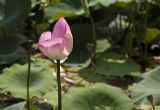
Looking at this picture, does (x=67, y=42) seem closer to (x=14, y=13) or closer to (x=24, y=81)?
(x=24, y=81)

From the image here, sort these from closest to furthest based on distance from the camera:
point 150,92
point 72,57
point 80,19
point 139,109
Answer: point 150,92 → point 139,109 → point 72,57 → point 80,19

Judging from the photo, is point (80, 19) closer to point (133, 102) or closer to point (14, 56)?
point (14, 56)

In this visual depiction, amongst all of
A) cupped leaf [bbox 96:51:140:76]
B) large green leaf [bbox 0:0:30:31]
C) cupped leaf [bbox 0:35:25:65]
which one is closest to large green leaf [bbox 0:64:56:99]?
cupped leaf [bbox 0:35:25:65]

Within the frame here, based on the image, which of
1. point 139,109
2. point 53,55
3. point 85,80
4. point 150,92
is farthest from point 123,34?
point 53,55

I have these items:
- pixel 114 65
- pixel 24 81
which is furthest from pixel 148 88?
pixel 114 65

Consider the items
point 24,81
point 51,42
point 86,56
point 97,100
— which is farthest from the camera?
point 86,56

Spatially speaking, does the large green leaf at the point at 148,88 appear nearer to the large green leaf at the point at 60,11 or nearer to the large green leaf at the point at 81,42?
the large green leaf at the point at 81,42

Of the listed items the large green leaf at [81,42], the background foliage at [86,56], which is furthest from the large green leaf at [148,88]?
the large green leaf at [81,42]
